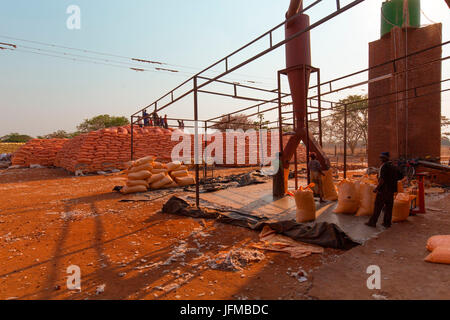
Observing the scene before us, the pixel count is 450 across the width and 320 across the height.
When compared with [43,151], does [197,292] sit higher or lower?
lower

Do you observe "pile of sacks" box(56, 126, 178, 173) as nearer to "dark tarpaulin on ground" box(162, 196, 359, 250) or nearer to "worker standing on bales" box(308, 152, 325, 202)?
"dark tarpaulin on ground" box(162, 196, 359, 250)

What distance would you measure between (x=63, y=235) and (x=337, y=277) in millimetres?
4421

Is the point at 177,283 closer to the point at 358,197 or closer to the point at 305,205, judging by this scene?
the point at 305,205

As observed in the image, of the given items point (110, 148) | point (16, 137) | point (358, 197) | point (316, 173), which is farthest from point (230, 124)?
point (16, 137)

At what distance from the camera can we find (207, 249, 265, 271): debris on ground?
2.97m

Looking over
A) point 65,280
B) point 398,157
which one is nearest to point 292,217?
point 65,280

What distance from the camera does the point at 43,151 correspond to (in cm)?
1806

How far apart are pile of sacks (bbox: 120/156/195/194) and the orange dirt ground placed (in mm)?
2712

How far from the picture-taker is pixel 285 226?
397cm

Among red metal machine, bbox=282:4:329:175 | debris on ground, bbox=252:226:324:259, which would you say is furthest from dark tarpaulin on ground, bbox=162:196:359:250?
red metal machine, bbox=282:4:329:175

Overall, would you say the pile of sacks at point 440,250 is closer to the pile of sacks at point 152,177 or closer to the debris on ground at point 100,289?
the debris on ground at point 100,289

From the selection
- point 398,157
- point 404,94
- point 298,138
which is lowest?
point 398,157

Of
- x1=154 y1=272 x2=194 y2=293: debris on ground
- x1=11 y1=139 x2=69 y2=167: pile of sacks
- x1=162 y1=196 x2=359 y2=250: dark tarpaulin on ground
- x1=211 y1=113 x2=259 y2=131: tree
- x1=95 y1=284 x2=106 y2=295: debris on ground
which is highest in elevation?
x1=211 y1=113 x2=259 y2=131: tree
